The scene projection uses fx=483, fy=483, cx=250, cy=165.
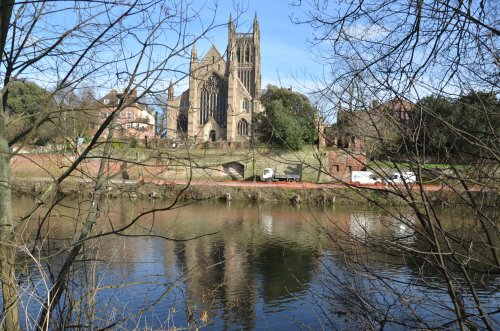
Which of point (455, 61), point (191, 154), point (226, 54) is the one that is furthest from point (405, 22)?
point (191, 154)

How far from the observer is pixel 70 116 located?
3484 mm

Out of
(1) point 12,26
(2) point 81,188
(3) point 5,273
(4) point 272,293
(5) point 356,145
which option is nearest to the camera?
(3) point 5,273

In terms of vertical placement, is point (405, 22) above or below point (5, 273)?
above

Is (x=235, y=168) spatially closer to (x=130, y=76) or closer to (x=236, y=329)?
(x=236, y=329)

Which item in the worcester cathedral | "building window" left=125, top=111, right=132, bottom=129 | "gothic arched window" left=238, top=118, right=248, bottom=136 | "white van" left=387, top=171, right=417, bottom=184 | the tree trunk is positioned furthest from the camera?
"gothic arched window" left=238, top=118, right=248, bottom=136

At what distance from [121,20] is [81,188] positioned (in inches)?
72.5

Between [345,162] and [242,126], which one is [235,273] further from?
[242,126]

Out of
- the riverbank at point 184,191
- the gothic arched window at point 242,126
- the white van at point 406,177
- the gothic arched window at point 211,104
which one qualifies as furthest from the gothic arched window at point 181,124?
the gothic arched window at point 242,126

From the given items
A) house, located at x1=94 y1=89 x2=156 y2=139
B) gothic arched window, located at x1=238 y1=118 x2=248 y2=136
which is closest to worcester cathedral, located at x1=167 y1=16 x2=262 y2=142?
gothic arched window, located at x1=238 y1=118 x2=248 y2=136

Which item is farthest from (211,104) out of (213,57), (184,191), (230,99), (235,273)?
(230,99)

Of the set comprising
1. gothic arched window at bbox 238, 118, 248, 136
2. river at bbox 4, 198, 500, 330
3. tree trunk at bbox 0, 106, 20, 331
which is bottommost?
river at bbox 4, 198, 500, 330

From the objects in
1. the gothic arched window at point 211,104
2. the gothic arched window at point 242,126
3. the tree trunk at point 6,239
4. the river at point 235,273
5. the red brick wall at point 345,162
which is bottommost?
the river at point 235,273

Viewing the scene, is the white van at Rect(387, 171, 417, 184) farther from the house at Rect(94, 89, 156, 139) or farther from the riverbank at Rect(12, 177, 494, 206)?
the house at Rect(94, 89, 156, 139)

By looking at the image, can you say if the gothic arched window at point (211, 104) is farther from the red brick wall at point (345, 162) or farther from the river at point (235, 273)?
the river at point (235, 273)
